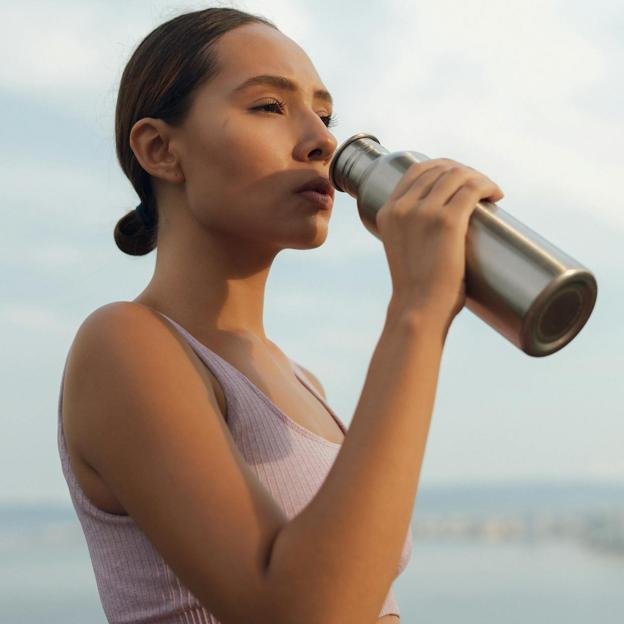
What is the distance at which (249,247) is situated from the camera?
4.24 ft

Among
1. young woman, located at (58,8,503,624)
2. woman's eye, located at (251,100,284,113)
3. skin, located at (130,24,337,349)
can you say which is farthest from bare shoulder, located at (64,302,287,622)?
woman's eye, located at (251,100,284,113)

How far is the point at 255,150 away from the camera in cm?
121

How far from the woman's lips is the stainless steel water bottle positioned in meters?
0.26

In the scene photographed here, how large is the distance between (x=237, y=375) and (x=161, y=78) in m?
0.40

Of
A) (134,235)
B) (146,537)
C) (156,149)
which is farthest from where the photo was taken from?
(134,235)

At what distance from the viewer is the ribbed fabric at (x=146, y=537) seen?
3.67 ft

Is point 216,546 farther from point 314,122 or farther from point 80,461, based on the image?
point 314,122

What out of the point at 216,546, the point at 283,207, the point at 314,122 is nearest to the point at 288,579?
the point at 216,546

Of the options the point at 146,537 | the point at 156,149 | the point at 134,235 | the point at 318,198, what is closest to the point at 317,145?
the point at 318,198

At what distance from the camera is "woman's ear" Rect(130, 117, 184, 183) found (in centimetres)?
130

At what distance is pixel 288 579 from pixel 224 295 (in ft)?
1.56

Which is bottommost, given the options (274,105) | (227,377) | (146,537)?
(146,537)

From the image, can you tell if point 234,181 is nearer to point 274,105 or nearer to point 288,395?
point 274,105

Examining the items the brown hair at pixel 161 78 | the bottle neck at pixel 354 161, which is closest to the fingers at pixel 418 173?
the bottle neck at pixel 354 161
